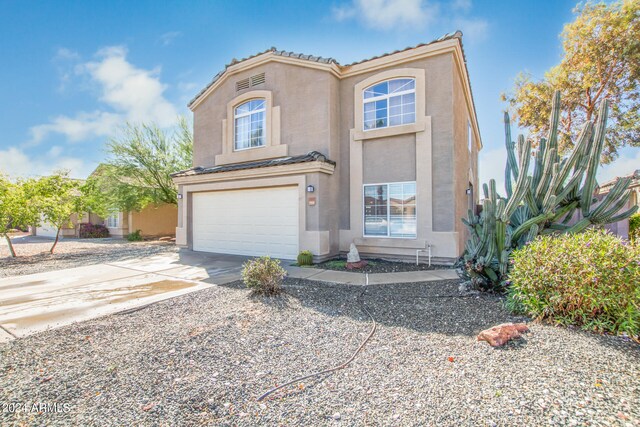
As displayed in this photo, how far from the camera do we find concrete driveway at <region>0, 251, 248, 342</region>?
5227mm

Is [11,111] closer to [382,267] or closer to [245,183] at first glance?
[245,183]

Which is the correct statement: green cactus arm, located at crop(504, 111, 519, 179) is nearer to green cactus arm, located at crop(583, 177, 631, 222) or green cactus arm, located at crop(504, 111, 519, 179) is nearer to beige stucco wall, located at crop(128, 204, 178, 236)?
green cactus arm, located at crop(583, 177, 631, 222)

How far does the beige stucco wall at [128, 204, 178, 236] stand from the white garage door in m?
10.0

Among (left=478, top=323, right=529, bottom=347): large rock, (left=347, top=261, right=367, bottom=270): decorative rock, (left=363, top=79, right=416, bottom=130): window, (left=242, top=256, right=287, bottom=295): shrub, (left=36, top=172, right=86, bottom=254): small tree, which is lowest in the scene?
(left=478, top=323, right=529, bottom=347): large rock

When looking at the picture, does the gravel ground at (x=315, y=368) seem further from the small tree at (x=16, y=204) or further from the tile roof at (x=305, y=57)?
the small tree at (x=16, y=204)

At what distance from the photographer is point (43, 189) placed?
503 inches

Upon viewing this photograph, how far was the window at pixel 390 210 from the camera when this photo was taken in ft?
33.6

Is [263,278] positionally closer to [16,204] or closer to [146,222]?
[16,204]

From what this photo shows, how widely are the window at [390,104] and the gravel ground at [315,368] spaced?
7326mm

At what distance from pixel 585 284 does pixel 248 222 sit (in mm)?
10313

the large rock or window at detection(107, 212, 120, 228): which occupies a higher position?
window at detection(107, 212, 120, 228)

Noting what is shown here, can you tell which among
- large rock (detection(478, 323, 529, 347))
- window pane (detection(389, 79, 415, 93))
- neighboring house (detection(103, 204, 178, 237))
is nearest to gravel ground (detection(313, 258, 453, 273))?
large rock (detection(478, 323, 529, 347))

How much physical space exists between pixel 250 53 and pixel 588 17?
1721cm

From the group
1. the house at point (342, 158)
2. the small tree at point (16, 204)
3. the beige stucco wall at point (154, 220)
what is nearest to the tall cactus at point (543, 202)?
the house at point (342, 158)
